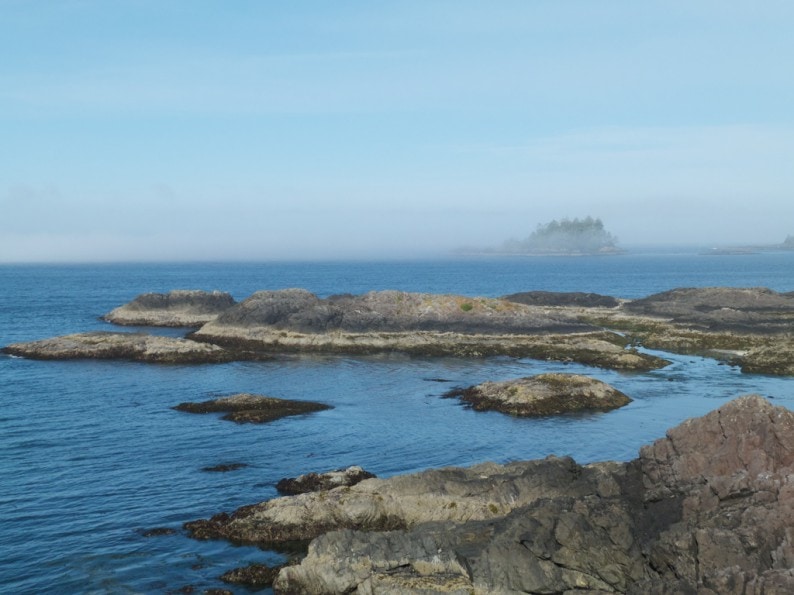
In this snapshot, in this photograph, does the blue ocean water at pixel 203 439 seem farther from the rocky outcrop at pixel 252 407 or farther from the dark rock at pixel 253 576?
the rocky outcrop at pixel 252 407

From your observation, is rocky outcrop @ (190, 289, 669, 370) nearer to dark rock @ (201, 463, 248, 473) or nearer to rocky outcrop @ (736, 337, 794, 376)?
rocky outcrop @ (736, 337, 794, 376)

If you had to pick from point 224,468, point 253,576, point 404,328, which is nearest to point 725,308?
point 404,328

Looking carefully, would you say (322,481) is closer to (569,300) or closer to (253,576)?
(253,576)

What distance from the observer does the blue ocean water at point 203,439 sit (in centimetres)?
2581

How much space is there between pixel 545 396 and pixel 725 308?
50.1 meters

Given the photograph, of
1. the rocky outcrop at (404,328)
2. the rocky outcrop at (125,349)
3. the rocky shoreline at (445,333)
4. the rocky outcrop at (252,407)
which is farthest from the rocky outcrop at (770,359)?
the rocky outcrop at (125,349)

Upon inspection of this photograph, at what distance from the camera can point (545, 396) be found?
4859 cm

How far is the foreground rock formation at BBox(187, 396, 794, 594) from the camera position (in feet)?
63.1

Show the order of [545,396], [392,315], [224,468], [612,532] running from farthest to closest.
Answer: [392,315] → [545,396] → [224,468] → [612,532]

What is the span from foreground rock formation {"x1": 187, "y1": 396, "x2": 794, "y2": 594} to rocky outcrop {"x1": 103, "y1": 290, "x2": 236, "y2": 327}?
6938cm

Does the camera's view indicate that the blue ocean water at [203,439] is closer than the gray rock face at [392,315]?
Yes

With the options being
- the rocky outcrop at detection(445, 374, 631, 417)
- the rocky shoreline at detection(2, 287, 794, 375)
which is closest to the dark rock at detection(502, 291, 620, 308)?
the rocky shoreline at detection(2, 287, 794, 375)

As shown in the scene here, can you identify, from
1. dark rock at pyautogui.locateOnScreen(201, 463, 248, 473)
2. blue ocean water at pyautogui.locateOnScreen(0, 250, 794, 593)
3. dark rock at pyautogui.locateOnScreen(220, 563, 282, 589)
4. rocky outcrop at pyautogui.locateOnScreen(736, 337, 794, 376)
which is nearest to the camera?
dark rock at pyautogui.locateOnScreen(220, 563, 282, 589)

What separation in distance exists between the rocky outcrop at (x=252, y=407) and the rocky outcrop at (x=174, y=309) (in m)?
45.6
